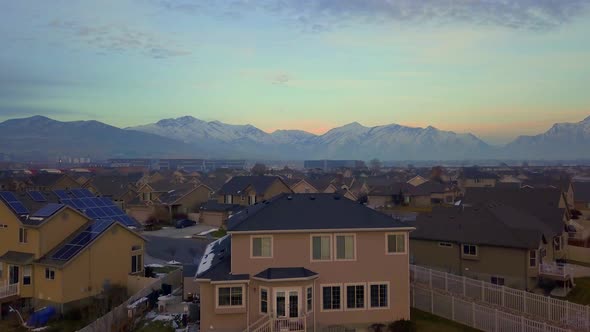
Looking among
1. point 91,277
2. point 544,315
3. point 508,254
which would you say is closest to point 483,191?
point 508,254

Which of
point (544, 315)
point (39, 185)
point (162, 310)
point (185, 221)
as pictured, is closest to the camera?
point (544, 315)

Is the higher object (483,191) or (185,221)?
(483,191)

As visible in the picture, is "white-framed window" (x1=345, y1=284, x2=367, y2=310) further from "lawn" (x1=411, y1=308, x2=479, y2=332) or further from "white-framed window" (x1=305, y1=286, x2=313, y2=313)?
"lawn" (x1=411, y1=308, x2=479, y2=332)

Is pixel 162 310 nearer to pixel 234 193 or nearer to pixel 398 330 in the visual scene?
pixel 398 330

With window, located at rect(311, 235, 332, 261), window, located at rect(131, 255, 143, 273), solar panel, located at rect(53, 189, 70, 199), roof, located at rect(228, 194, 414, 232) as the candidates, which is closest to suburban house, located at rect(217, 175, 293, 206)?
solar panel, located at rect(53, 189, 70, 199)

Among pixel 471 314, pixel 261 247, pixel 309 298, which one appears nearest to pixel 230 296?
pixel 261 247

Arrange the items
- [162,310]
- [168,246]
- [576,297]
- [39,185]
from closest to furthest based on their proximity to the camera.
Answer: [162,310]
[576,297]
[168,246]
[39,185]

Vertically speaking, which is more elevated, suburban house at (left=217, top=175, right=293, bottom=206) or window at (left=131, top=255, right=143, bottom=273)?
suburban house at (left=217, top=175, right=293, bottom=206)
